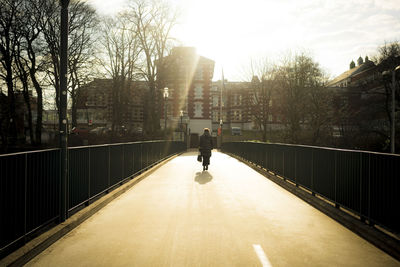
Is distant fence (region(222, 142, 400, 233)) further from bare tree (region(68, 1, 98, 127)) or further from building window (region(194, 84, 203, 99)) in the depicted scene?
building window (region(194, 84, 203, 99))

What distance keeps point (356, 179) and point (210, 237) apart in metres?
2.80

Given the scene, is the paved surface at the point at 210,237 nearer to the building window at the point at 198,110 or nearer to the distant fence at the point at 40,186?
the distant fence at the point at 40,186

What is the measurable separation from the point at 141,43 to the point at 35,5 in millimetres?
12277

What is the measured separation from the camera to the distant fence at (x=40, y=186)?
3838mm

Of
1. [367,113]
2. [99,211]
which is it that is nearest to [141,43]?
[367,113]

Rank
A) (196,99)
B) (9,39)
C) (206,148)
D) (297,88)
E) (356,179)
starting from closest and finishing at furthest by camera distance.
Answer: (356,179) < (206,148) < (9,39) < (297,88) < (196,99)

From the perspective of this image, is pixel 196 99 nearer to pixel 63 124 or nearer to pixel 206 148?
pixel 206 148

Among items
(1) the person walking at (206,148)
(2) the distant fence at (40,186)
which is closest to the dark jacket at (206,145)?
(1) the person walking at (206,148)

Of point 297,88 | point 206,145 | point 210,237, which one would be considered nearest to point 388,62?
point 297,88

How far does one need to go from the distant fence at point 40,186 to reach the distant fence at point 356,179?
16.4ft

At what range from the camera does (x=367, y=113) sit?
35125 mm

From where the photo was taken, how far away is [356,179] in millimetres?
5641

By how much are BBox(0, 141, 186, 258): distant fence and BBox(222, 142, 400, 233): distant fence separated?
5.00 meters

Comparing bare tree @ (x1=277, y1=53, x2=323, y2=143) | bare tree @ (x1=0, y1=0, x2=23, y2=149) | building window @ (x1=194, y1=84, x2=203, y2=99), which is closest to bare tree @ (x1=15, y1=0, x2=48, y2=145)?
bare tree @ (x1=0, y1=0, x2=23, y2=149)
